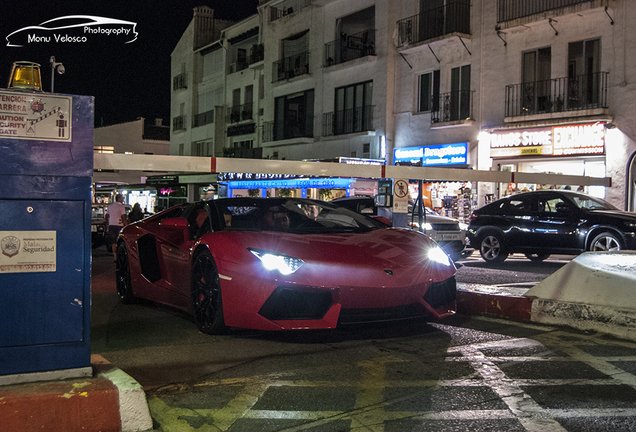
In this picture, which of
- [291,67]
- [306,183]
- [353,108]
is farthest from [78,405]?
[291,67]

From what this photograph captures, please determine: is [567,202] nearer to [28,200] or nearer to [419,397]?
[419,397]

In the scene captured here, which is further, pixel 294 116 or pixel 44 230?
pixel 294 116

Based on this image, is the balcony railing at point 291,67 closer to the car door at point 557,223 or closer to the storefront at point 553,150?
→ the storefront at point 553,150

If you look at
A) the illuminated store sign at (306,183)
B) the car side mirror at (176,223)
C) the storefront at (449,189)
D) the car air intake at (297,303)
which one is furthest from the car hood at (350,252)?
the storefront at (449,189)

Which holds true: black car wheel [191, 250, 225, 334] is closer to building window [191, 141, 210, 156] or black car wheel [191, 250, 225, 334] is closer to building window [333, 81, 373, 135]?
building window [333, 81, 373, 135]

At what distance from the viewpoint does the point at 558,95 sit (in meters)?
21.2

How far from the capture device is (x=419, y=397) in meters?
4.13

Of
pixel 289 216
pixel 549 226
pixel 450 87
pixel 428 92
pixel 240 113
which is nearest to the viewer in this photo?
pixel 289 216

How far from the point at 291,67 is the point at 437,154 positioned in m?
11.8

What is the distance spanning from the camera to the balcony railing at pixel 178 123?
157 feet

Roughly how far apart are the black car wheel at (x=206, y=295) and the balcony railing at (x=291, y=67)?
27.3 metres

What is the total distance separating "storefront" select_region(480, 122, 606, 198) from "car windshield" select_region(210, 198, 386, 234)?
14345mm

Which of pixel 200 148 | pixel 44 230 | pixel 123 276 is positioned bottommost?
pixel 123 276

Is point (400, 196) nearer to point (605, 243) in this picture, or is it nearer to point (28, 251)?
point (605, 243)
